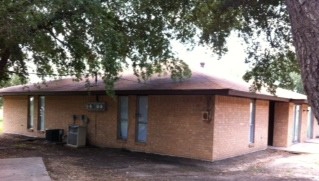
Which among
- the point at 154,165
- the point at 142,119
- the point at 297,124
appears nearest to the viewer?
the point at 154,165

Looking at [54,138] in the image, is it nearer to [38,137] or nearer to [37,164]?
[38,137]

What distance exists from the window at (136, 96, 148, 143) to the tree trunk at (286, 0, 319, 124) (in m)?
12.9

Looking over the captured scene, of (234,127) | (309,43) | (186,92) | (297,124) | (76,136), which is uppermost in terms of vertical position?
(309,43)

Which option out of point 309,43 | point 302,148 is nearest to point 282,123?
point 302,148

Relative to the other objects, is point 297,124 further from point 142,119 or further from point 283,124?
point 142,119

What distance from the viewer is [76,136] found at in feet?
56.6

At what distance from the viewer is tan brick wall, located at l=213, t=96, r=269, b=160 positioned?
13.6 meters

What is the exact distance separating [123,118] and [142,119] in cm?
110

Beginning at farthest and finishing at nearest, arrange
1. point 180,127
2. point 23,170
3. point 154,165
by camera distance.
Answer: point 180,127 → point 154,165 → point 23,170

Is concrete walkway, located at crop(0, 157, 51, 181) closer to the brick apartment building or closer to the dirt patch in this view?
the dirt patch

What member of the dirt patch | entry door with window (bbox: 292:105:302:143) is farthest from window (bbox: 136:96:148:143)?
entry door with window (bbox: 292:105:302:143)

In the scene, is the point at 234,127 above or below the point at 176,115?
below

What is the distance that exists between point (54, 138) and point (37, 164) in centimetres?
788

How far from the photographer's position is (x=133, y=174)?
11.1 m
